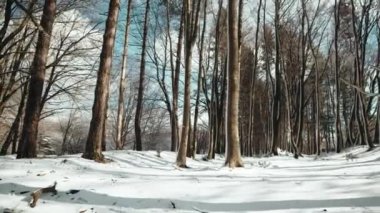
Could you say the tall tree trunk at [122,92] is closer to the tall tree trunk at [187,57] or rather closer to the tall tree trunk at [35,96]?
the tall tree trunk at [187,57]

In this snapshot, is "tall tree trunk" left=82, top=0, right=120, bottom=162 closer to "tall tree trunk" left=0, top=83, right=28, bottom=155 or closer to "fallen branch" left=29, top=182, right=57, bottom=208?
"fallen branch" left=29, top=182, right=57, bottom=208

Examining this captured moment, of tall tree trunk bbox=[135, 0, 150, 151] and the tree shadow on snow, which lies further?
tall tree trunk bbox=[135, 0, 150, 151]

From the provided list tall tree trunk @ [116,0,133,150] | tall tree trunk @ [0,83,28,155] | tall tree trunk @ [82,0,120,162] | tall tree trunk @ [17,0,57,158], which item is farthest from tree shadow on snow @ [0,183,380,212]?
tall tree trunk @ [0,83,28,155]

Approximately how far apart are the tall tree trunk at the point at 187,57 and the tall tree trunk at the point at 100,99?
122 inches

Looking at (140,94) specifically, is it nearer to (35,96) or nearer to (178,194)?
(35,96)

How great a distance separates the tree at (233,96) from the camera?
10352mm

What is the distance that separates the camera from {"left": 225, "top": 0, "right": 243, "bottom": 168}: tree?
10.4 m

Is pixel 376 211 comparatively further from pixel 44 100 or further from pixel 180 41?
pixel 44 100

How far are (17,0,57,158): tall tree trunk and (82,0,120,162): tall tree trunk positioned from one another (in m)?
1.49

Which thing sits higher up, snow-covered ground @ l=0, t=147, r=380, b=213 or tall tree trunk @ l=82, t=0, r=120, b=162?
tall tree trunk @ l=82, t=0, r=120, b=162

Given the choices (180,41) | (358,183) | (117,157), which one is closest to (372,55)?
(180,41)

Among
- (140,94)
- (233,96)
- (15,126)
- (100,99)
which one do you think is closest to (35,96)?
(100,99)

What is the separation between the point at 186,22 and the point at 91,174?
737 cm

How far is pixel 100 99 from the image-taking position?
10.3 m
